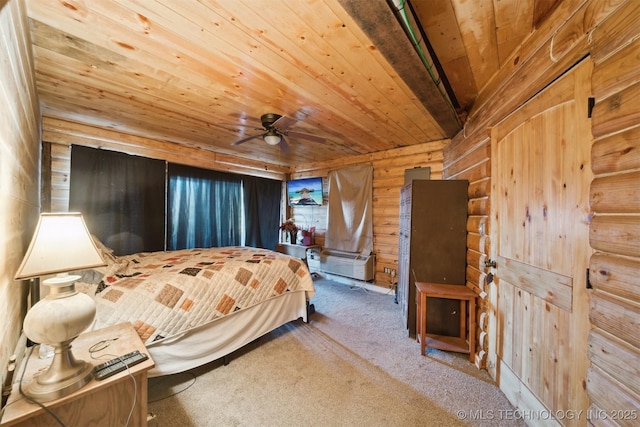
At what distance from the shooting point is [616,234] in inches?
36.8

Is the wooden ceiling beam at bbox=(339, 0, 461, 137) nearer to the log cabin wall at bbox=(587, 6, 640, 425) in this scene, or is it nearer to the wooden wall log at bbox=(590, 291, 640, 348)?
the log cabin wall at bbox=(587, 6, 640, 425)

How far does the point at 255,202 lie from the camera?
4746 millimetres

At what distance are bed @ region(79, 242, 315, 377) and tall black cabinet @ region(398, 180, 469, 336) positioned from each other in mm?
1247

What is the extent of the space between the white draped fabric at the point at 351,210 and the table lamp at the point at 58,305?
11.7 feet

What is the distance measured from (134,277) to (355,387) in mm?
2011

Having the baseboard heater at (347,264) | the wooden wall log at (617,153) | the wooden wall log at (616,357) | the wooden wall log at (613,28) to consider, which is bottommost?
the baseboard heater at (347,264)

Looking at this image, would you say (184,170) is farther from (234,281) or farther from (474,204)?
(474,204)

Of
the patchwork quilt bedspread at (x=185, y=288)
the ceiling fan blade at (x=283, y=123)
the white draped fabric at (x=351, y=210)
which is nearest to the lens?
the patchwork quilt bedspread at (x=185, y=288)

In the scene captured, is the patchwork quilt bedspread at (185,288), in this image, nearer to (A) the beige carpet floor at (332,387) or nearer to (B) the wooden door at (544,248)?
(A) the beige carpet floor at (332,387)

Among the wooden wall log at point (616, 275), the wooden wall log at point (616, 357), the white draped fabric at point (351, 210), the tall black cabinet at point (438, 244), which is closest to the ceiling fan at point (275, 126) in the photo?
the tall black cabinet at point (438, 244)

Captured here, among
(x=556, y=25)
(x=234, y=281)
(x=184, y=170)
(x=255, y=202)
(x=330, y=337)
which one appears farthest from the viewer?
(x=255, y=202)

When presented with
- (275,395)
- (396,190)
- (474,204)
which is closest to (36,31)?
(275,395)

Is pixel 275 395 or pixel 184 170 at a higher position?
pixel 184 170

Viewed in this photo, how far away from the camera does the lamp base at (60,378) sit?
3.01 ft
